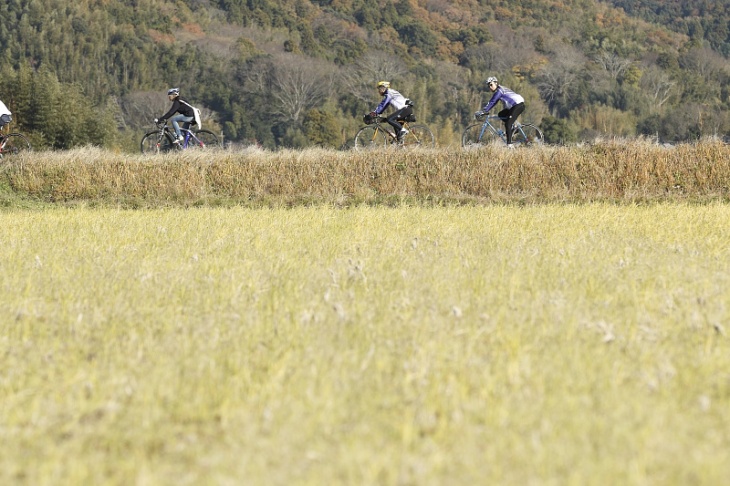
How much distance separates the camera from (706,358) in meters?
4.92

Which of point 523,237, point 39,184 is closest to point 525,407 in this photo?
point 523,237

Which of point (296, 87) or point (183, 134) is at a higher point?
point (183, 134)

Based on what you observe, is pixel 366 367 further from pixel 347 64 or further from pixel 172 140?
pixel 347 64

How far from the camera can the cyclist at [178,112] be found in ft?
70.8

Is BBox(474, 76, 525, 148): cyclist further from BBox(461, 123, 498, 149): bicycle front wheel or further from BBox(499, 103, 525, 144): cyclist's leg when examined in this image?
BBox(461, 123, 498, 149): bicycle front wheel

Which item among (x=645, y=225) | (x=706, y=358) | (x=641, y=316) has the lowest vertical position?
(x=645, y=225)

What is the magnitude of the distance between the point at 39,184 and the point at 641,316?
1762 centimetres

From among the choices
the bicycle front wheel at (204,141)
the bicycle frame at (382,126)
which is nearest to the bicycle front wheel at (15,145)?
the bicycle front wheel at (204,141)

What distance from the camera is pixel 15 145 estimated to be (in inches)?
911

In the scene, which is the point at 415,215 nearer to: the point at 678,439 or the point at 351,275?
the point at 351,275

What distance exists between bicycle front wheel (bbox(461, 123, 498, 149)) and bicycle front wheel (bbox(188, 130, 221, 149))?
653 cm

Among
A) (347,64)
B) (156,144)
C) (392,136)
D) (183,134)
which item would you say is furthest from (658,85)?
(156,144)

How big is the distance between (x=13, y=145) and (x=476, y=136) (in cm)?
1231

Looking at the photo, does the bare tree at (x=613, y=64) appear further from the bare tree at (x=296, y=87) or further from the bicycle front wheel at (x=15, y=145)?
the bicycle front wheel at (x=15, y=145)
